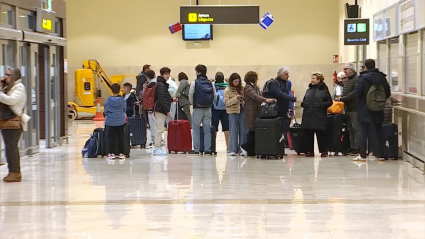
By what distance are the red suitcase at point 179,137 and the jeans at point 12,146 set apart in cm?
385

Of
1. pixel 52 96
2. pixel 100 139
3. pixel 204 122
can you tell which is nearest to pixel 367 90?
A: pixel 204 122

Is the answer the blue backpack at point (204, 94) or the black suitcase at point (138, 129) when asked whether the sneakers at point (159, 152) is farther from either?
the black suitcase at point (138, 129)

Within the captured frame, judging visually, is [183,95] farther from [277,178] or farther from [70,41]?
[70,41]

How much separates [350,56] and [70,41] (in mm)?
9705

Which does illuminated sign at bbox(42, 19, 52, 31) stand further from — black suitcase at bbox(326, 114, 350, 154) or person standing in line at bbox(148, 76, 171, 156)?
black suitcase at bbox(326, 114, 350, 154)

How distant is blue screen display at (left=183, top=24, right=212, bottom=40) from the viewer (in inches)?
967

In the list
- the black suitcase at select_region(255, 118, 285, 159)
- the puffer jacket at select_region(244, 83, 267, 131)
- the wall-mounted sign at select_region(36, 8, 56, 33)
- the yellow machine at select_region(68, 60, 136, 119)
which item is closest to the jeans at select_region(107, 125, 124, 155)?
the puffer jacket at select_region(244, 83, 267, 131)

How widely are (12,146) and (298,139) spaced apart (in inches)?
204

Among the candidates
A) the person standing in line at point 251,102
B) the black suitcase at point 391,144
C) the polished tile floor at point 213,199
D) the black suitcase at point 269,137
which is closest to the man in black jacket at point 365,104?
the black suitcase at point 391,144

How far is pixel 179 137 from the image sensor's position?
43.6 feet

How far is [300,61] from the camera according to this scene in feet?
81.5

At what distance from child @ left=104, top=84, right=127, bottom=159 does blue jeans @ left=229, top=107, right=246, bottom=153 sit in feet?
6.26

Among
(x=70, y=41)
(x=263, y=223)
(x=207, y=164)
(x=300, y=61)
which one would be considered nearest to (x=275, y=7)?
(x=300, y=61)

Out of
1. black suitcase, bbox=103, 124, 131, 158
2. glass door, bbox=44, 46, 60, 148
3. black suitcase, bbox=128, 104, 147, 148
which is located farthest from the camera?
glass door, bbox=44, 46, 60, 148
